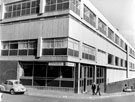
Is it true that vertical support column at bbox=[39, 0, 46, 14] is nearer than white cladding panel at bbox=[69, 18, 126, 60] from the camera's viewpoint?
No

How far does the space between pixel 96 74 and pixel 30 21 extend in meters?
14.9

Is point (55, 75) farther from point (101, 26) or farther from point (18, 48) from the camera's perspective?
point (101, 26)

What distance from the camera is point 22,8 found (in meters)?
31.0

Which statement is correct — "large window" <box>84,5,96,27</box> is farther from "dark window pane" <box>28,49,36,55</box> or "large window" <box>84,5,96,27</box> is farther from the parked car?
the parked car

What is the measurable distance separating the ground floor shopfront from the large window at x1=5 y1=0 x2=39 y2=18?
7.30m

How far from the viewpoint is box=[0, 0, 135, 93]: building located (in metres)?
26.6

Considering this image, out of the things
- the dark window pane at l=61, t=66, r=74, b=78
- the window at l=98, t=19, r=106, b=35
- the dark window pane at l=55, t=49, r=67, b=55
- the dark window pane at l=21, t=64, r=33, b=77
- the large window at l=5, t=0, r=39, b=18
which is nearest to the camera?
the dark window pane at l=55, t=49, r=67, b=55

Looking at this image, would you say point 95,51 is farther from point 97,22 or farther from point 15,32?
point 15,32

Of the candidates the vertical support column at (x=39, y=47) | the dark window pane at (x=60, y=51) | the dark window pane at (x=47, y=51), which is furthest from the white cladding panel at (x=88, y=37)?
the vertical support column at (x=39, y=47)

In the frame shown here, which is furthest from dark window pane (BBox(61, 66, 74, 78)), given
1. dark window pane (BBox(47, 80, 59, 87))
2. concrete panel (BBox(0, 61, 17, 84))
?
concrete panel (BBox(0, 61, 17, 84))

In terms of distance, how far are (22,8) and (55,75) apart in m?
Result: 11.3

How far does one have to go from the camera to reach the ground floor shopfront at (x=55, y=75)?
26719 millimetres

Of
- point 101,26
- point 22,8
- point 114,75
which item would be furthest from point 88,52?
point 114,75

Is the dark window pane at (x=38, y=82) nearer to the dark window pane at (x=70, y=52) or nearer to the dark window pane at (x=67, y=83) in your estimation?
the dark window pane at (x=67, y=83)
